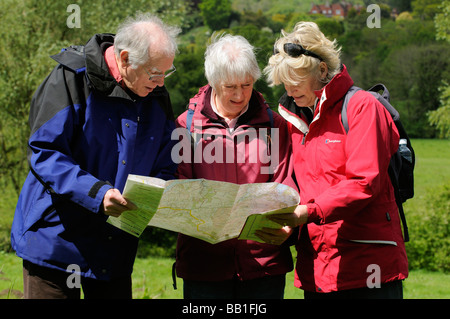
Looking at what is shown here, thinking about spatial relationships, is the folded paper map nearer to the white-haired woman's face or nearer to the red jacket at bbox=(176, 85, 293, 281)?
the red jacket at bbox=(176, 85, 293, 281)

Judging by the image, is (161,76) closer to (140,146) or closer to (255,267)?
(140,146)

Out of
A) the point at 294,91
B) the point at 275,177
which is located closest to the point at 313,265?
the point at 275,177

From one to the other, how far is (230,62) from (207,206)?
88 centimetres

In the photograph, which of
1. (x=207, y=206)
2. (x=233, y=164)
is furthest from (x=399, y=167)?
(x=207, y=206)

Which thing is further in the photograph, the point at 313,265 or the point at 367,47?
the point at 367,47

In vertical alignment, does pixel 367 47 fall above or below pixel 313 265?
below

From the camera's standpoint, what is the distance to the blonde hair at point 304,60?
10.3ft

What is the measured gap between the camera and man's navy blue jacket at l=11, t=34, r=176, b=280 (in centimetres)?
281

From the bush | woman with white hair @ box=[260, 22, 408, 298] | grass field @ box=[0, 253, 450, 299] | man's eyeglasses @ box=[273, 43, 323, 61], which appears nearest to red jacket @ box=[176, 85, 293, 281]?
woman with white hair @ box=[260, 22, 408, 298]

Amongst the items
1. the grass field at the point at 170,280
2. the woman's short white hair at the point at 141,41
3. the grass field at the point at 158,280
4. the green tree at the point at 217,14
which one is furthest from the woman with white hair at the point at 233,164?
the green tree at the point at 217,14

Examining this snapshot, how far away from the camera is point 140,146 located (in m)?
3.11

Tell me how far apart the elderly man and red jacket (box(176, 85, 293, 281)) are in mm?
348

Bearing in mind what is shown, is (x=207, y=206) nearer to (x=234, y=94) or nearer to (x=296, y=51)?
(x=234, y=94)
